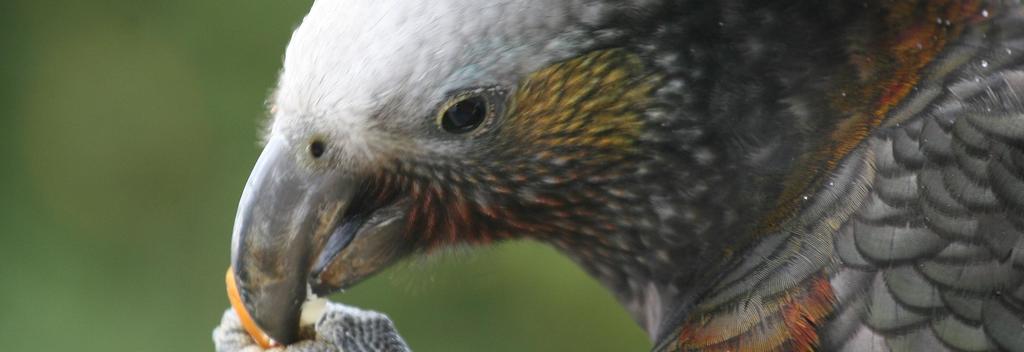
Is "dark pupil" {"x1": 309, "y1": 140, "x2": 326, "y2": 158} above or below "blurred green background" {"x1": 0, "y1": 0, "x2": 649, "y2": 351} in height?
above

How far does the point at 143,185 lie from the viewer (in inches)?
108

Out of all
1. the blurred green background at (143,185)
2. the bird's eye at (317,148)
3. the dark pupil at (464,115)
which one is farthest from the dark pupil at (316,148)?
the blurred green background at (143,185)

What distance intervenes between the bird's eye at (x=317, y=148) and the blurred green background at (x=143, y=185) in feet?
5.25

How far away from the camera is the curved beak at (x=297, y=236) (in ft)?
3.19

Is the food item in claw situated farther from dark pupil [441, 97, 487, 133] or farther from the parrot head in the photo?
dark pupil [441, 97, 487, 133]

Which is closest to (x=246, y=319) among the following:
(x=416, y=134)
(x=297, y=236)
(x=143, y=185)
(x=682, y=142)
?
(x=297, y=236)

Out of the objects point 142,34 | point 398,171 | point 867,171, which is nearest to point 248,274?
point 398,171

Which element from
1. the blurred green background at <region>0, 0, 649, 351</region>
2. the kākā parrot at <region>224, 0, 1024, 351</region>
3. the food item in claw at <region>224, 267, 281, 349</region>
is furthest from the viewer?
the blurred green background at <region>0, 0, 649, 351</region>

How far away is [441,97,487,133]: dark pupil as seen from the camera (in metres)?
0.95

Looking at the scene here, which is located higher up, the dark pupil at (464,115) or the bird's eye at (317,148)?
the bird's eye at (317,148)

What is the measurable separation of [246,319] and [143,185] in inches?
71.0

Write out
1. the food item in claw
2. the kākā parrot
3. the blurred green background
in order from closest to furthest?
the kākā parrot → the food item in claw → the blurred green background

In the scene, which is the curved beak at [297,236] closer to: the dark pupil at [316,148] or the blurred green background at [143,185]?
the dark pupil at [316,148]

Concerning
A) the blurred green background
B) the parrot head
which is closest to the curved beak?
the parrot head
